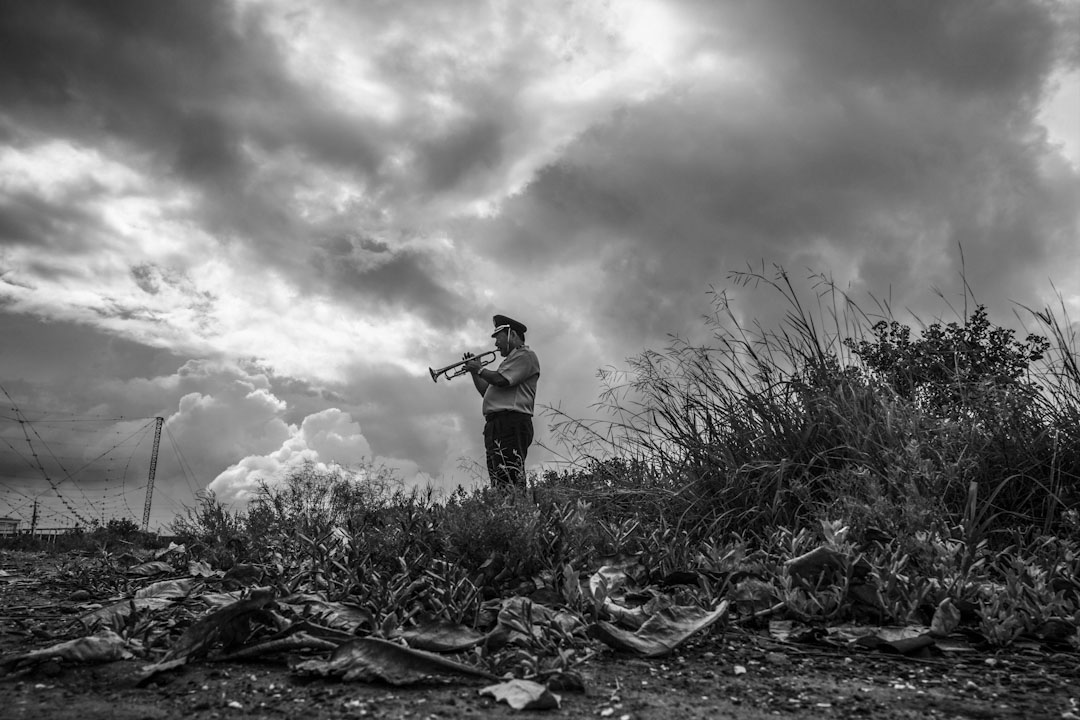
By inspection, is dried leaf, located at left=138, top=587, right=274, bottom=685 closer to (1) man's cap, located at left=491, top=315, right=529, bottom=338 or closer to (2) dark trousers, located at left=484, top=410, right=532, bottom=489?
(2) dark trousers, located at left=484, top=410, right=532, bottom=489

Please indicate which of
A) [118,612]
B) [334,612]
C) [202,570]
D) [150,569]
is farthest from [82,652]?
[150,569]

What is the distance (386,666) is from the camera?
2135 mm

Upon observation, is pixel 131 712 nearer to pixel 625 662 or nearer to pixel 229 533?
pixel 625 662

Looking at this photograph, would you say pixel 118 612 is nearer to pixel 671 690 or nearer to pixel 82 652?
pixel 82 652

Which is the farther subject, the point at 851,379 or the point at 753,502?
the point at 851,379

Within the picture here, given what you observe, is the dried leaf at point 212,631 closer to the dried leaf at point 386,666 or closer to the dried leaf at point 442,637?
the dried leaf at point 386,666

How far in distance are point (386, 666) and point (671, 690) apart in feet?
2.71

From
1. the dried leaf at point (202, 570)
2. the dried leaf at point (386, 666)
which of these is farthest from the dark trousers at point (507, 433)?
the dried leaf at point (386, 666)

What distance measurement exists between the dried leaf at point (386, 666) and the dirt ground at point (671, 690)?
0.03m

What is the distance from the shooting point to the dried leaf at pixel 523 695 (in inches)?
75.4

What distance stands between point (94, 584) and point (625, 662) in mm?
3359

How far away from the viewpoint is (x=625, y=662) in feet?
7.62

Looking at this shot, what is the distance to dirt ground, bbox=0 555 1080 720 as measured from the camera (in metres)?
1.93

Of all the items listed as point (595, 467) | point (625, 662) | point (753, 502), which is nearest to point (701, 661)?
point (625, 662)
